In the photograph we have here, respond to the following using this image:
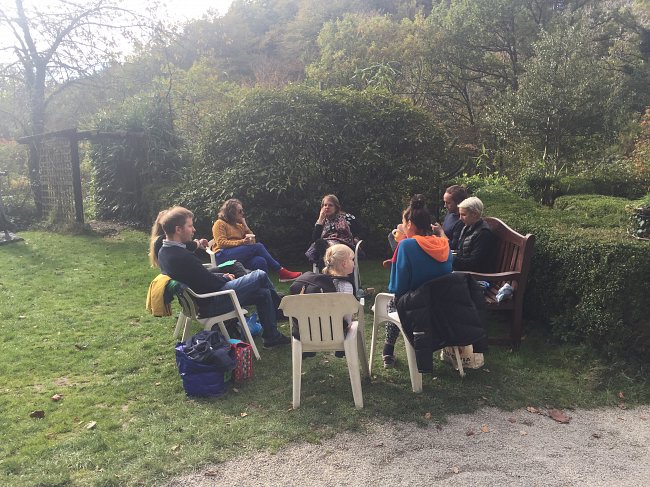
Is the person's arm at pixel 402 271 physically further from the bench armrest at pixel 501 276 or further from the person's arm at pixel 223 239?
the person's arm at pixel 223 239

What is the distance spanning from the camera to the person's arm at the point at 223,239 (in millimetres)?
5855

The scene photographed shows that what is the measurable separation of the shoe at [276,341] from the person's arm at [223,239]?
5.08ft

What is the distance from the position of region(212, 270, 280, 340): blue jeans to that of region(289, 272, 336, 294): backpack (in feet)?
2.75

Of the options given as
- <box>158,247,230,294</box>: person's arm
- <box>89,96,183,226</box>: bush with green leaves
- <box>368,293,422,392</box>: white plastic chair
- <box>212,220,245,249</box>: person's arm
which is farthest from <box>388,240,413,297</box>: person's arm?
<box>89,96,183,226</box>: bush with green leaves

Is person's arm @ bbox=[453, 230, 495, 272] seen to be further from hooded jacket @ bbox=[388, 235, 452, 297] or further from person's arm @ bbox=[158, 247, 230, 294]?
person's arm @ bbox=[158, 247, 230, 294]

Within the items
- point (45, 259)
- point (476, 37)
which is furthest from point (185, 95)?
point (45, 259)

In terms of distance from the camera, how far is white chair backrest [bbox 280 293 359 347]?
136 inches

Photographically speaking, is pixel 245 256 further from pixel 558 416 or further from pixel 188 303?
pixel 558 416

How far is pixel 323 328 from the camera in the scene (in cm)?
352

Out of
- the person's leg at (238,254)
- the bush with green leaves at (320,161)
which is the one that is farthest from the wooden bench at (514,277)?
the bush with green leaves at (320,161)

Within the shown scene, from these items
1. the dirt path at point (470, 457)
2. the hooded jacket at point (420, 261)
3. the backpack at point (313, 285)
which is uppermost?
the hooded jacket at point (420, 261)

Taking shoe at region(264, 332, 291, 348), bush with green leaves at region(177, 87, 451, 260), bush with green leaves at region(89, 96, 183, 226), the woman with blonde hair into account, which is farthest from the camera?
bush with green leaves at region(89, 96, 183, 226)

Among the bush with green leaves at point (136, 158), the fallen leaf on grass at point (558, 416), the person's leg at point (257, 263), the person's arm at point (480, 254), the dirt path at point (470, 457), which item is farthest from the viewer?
the bush with green leaves at point (136, 158)

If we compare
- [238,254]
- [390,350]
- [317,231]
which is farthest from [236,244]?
[390,350]
